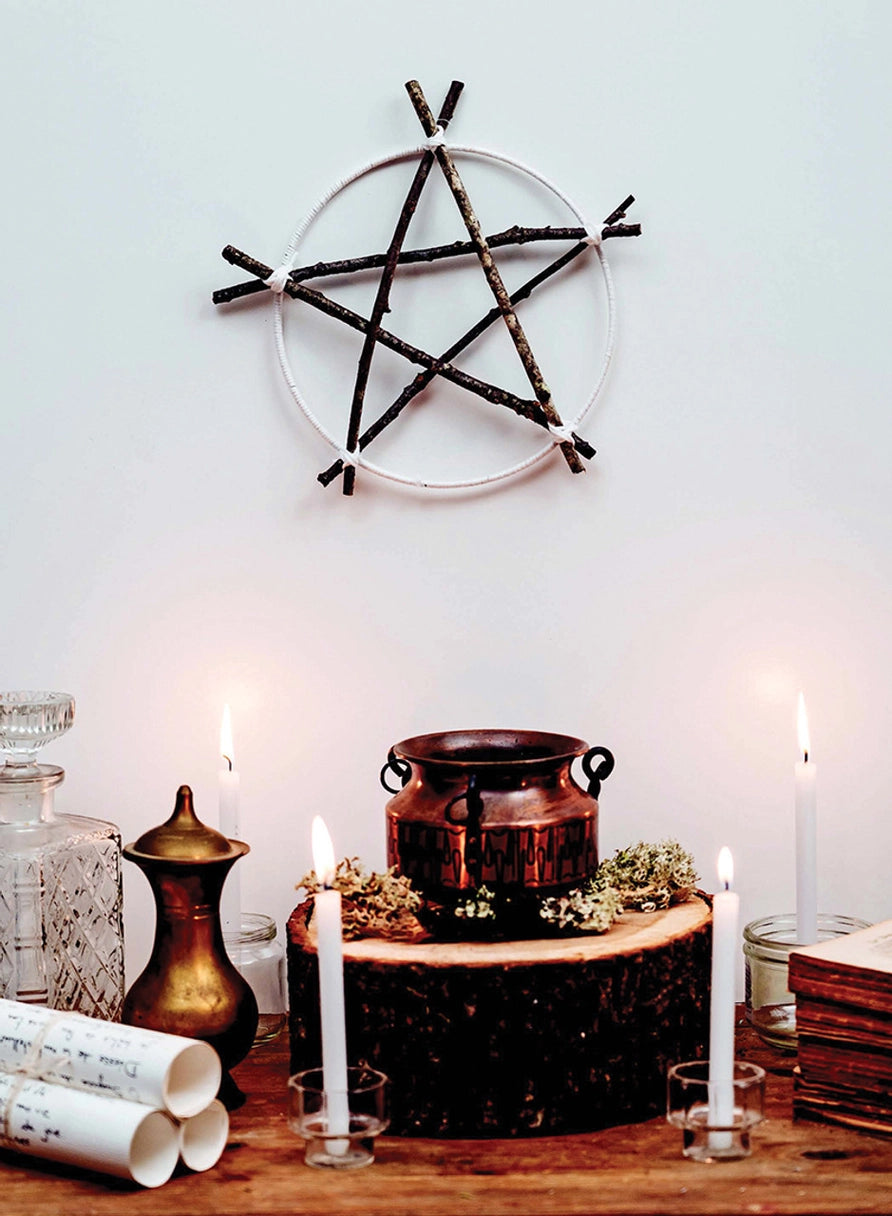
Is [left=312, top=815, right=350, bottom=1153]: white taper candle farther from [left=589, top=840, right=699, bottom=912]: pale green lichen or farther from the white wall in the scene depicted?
the white wall

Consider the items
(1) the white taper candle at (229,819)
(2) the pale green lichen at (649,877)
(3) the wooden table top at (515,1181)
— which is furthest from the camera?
(1) the white taper candle at (229,819)

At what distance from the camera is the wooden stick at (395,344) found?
1250 millimetres

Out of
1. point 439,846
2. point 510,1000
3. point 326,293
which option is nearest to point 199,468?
point 326,293

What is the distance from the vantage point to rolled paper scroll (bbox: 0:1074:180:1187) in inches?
34.9

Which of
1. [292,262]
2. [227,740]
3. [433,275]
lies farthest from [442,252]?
[227,740]

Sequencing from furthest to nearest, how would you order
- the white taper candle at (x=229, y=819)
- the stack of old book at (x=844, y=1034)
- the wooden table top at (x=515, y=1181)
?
the white taper candle at (x=229, y=819) < the stack of old book at (x=844, y=1034) < the wooden table top at (x=515, y=1181)

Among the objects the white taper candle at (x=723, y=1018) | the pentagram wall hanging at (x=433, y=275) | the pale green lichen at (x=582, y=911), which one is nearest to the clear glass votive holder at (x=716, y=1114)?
the white taper candle at (x=723, y=1018)

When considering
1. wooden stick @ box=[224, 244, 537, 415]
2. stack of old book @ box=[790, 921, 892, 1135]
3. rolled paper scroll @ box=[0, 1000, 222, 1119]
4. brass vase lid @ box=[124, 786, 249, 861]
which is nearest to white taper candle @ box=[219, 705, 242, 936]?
brass vase lid @ box=[124, 786, 249, 861]

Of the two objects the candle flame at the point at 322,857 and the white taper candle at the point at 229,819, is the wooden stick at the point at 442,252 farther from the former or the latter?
the candle flame at the point at 322,857

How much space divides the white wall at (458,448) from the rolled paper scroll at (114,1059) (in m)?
0.36

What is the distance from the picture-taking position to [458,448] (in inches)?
50.5

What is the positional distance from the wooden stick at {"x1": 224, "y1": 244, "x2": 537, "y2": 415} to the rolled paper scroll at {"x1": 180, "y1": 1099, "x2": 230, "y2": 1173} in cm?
68

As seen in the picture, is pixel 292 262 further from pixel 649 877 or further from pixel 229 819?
pixel 649 877

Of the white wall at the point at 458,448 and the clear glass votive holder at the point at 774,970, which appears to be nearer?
the clear glass votive holder at the point at 774,970
